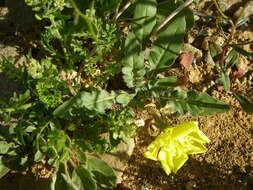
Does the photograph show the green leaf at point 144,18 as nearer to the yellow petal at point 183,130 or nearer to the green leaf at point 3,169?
the yellow petal at point 183,130

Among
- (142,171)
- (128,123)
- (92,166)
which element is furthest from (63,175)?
(142,171)

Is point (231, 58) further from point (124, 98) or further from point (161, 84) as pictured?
point (124, 98)

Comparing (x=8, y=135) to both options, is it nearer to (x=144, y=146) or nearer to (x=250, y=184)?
(x=144, y=146)

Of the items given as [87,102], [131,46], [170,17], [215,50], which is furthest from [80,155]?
[215,50]

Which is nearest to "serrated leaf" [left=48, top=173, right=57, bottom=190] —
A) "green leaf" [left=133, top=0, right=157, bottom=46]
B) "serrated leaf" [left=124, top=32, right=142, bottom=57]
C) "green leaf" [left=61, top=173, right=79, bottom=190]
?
"green leaf" [left=61, top=173, right=79, bottom=190]

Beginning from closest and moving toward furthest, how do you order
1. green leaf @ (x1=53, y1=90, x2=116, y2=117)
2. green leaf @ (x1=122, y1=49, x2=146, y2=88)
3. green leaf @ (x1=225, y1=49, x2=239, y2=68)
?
1. green leaf @ (x1=53, y1=90, x2=116, y2=117)
2. green leaf @ (x1=122, y1=49, x2=146, y2=88)
3. green leaf @ (x1=225, y1=49, x2=239, y2=68)

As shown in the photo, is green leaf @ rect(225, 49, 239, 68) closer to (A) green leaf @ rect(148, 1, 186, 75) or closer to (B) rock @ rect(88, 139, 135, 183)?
(A) green leaf @ rect(148, 1, 186, 75)

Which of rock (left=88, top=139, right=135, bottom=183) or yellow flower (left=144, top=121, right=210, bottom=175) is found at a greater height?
yellow flower (left=144, top=121, right=210, bottom=175)
